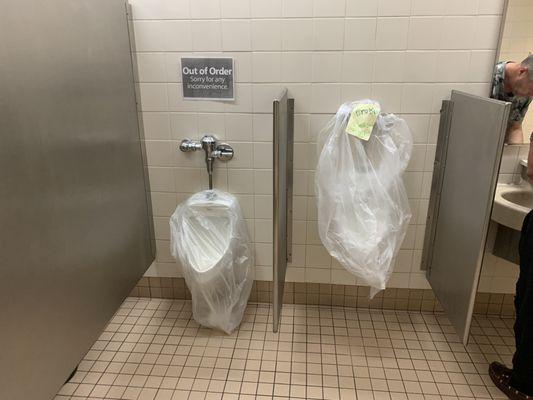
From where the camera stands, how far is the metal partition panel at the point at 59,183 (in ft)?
3.51

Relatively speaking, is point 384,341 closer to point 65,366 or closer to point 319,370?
point 319,370

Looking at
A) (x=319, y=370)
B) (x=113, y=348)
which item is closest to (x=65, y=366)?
(x=113, y=348)

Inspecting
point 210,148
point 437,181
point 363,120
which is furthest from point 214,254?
point 437,181

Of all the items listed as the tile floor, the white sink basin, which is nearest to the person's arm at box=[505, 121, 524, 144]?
the white sink basin

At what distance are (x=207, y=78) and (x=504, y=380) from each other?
1823mm

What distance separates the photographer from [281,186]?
Result: 1.66m

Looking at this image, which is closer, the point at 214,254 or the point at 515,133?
the point at 515,133

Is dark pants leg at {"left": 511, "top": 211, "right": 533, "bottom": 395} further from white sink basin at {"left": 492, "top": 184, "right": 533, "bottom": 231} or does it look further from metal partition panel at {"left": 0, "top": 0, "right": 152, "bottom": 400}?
metal partition panel at {"left": 0, "top": 0, "right": 152, "bottom": 400}

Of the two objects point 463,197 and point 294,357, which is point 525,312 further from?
point 294,357

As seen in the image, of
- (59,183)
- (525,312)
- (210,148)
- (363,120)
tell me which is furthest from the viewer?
(210,148)

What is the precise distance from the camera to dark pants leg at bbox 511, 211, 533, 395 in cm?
142

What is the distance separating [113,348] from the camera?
6.26 feet

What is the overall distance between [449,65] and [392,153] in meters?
0.46

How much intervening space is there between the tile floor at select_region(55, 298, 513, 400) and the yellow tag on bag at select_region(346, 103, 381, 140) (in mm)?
997
